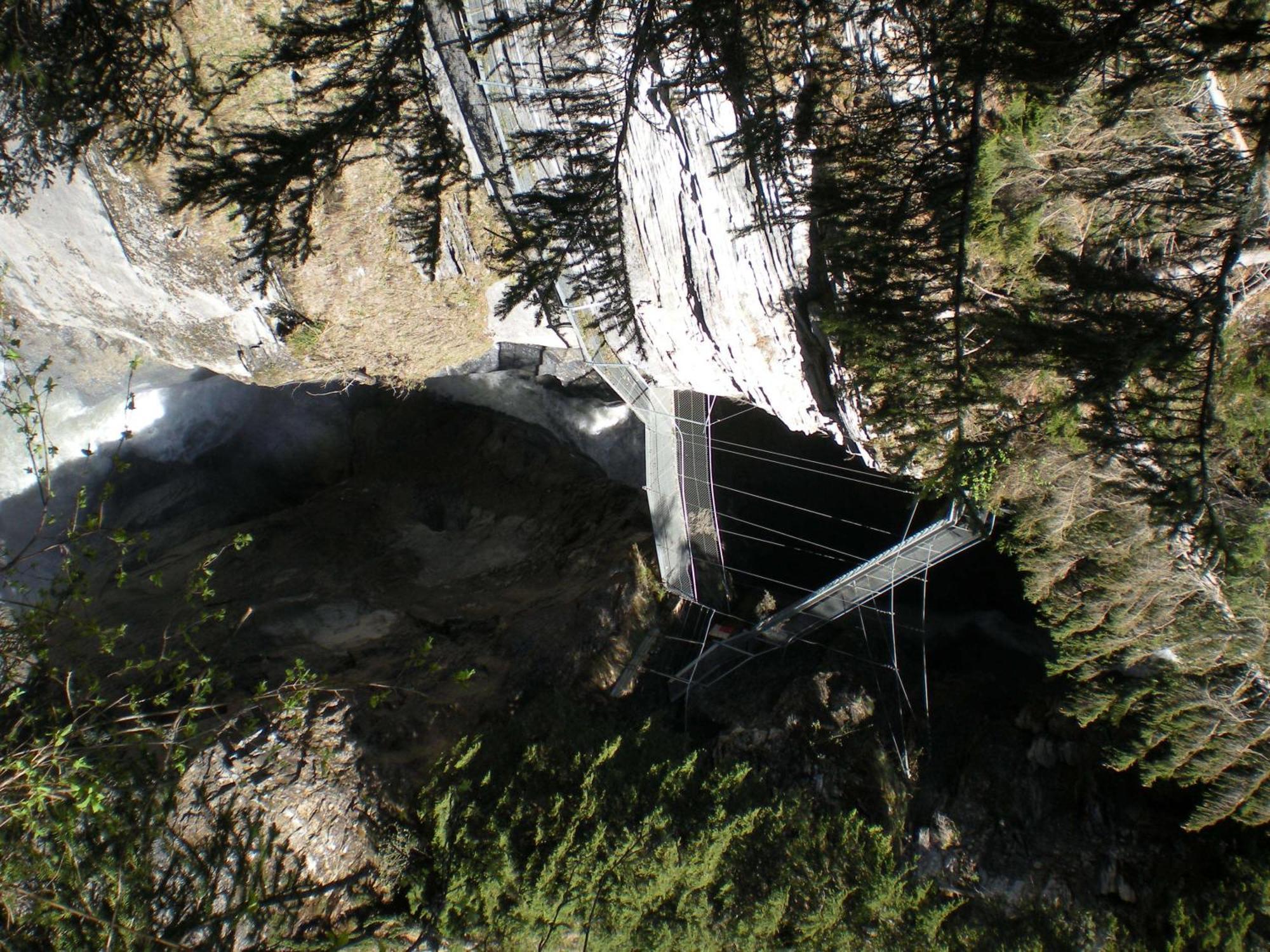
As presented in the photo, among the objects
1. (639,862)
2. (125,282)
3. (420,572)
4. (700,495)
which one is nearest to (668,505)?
(700,495)

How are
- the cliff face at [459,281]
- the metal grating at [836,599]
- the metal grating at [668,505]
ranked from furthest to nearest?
the metal grating at [668,505] → the metal grating at [836,599] → the cliff face at [459,281]

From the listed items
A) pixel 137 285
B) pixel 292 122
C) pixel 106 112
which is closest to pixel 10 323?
pixel 137 285

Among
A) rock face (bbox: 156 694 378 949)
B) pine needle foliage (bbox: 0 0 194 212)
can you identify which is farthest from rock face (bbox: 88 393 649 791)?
pine needle foliage (bbox: 0 0 194 212)

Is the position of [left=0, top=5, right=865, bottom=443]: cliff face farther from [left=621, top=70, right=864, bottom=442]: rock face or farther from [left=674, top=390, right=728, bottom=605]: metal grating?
[left=674, top=390, right=728, bottom=605]: metal grating

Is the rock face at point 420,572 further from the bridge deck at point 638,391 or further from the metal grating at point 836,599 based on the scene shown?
the metal grating at point 836,599

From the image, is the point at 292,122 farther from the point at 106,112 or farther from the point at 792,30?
the point at 792,30

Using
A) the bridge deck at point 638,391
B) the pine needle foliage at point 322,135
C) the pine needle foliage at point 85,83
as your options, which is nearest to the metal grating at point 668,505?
the bridge deck at point 638,391
